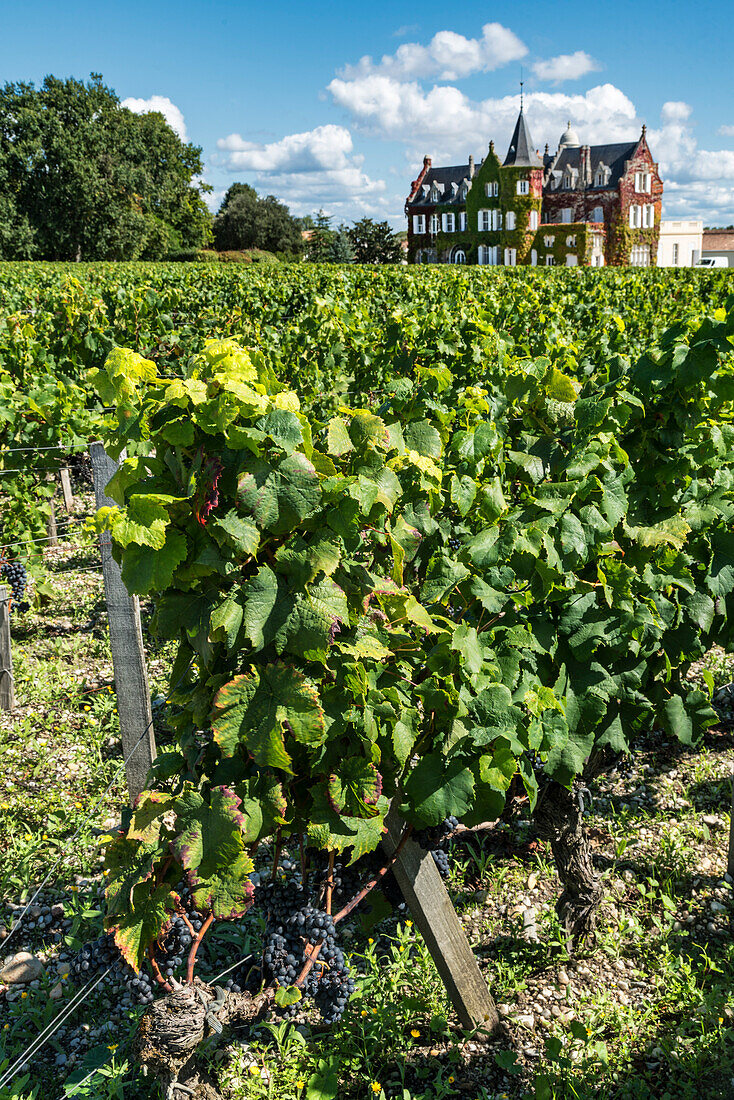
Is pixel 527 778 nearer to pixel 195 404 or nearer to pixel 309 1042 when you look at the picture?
pixel 309 1042

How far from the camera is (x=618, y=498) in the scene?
8.29ft

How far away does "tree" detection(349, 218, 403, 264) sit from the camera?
62.7 m

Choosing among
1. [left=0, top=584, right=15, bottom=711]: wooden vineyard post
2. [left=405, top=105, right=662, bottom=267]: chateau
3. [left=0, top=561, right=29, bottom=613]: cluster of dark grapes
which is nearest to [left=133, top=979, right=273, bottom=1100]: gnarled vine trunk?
[left=0, top=584, right=15, bottom=711]: wooden vineyard post

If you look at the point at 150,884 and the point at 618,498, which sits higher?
the point at 618,498

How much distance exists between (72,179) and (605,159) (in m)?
35.0

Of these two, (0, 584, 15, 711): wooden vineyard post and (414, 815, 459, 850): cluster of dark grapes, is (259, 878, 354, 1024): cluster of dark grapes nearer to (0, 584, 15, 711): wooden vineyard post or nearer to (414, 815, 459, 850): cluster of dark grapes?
(414, 815, 459, 850): cluster of dark grapes

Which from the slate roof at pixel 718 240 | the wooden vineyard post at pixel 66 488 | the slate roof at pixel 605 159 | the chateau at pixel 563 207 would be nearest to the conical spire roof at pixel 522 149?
the chateau at pixel 563 207

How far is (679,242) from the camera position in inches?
2382

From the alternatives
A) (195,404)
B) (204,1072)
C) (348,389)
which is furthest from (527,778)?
(348,389)

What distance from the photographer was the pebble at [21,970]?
9.34 feet

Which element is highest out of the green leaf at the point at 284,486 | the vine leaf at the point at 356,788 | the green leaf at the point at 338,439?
the green leaf at the point at 338,439

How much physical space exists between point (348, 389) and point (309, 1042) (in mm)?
3080

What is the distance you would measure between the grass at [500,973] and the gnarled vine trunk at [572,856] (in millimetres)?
78

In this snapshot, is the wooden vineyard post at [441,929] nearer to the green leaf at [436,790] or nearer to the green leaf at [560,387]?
the green leaf at [436,790]
